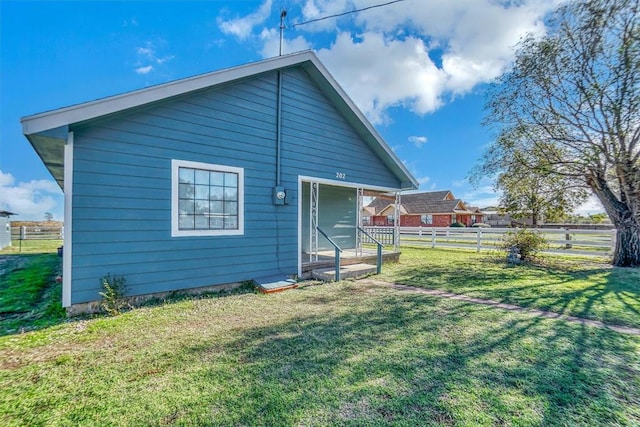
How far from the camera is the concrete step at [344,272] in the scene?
7.13 m

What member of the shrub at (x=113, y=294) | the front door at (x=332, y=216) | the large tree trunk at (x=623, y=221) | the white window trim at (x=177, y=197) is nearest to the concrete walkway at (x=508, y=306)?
the front door at (x=332, y=216)

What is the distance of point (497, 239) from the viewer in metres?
12.2

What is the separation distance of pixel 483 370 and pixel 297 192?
530cm

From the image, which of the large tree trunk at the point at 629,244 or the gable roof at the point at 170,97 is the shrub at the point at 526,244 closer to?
the large tree trunk at the point at 629,244

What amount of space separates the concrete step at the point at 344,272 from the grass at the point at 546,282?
20.0 inches

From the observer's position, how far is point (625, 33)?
7.05 metres

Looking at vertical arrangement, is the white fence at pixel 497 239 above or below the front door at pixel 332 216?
below

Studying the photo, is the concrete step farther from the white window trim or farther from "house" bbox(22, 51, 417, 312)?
the white window trim

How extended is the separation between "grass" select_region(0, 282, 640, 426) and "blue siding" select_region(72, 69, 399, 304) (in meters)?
1.02

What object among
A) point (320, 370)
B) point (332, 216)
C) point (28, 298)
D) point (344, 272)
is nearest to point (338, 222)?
point (332, 216)

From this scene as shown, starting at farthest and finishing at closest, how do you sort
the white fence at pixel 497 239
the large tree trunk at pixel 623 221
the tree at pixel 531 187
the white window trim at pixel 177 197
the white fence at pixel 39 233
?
the white fence at pixel 39 233, the white fence at pixel 497 239, the tree at pixel 531 187, the large tree trunk at pixel 623 221, the white window trim at pixel 177 197

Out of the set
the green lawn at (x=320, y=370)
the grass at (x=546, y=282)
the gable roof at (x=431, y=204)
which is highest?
the gable roof at (x=431, y=204)

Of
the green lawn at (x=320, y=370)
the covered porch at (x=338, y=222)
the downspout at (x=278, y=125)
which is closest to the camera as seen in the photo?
the green lawn at (x=320, y=370)

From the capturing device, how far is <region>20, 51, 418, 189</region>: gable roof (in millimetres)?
4039
